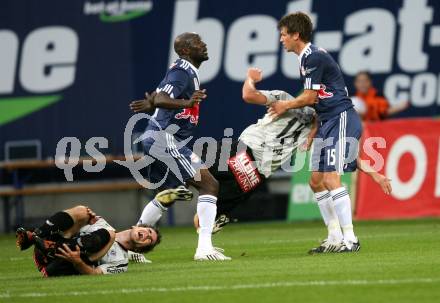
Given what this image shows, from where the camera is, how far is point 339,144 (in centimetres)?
1231

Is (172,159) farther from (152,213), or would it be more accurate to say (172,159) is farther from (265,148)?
(265,148)

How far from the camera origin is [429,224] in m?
17.7

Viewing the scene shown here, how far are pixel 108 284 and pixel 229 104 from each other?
11.5 metres

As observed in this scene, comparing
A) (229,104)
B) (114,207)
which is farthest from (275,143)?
(114,207)

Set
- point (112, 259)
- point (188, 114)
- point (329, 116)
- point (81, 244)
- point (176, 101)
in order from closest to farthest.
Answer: point (81, 244), point (112, 259), point (176, 101), point (329, 116), point (188, 114)

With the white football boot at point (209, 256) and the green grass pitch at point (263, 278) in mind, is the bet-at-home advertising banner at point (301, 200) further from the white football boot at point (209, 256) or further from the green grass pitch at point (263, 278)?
the white football boot at point (209, 256)

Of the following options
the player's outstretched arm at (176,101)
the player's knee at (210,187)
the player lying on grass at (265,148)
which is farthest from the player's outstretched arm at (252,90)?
the player's knee at (210,187)

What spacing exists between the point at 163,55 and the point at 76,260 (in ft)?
36.6

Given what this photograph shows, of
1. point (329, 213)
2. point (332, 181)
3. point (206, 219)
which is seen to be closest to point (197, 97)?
point (206, 219)

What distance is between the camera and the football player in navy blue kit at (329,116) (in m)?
12.3

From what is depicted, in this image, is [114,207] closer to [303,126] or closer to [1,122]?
[1,122]

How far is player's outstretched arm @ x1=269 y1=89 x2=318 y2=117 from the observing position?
478 inches

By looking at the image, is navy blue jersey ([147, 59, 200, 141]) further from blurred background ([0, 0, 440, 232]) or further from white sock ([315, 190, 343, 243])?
blurred background ([0, 0, 440, 232])

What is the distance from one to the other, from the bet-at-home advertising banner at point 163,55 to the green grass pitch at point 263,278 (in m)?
6.67
